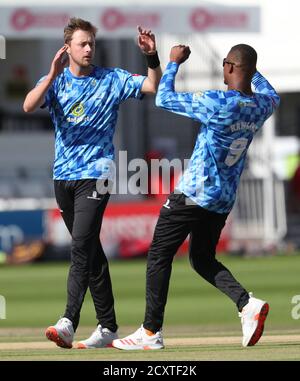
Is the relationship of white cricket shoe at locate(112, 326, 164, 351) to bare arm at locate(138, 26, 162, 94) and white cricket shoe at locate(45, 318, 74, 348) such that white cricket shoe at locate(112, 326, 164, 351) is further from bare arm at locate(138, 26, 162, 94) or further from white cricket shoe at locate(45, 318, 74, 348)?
bare arm at locate(138, 26, 162, 94)

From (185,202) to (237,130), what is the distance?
2.13 feet

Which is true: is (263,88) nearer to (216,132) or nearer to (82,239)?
(216,132)

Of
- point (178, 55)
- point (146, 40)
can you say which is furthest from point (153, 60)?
point (178, 55)

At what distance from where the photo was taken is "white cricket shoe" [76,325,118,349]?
375 inches

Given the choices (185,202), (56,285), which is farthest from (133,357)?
(56,285)

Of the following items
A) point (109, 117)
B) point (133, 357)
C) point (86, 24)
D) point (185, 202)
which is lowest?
point (133, 357)

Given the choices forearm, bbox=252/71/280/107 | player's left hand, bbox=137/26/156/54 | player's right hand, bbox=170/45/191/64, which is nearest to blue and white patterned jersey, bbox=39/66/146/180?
player's left hand, bbox=137/26/156/54

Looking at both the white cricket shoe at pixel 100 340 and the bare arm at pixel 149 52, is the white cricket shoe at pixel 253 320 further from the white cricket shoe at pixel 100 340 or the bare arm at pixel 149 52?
the bare arm at pixel 149 52

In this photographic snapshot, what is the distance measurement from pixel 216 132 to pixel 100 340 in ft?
6.23

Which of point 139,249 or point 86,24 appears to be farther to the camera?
point 139,249

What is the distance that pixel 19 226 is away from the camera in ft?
76.7

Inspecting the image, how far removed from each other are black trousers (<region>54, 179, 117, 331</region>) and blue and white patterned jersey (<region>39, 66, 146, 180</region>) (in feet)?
0.37

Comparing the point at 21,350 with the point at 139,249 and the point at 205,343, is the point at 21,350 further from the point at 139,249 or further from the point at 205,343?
the point at 139,249

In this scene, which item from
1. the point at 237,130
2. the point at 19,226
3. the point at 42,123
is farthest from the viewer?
the point at 42,123
